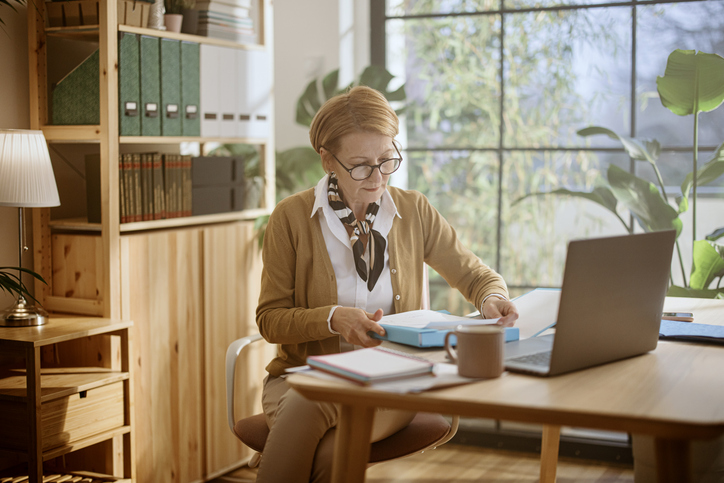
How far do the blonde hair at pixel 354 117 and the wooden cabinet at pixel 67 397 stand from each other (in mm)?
1007

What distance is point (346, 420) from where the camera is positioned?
52.3 inches

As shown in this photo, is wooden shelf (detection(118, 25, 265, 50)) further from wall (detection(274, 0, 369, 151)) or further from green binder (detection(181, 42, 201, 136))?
wall (detection(274, 0, 369, 151))

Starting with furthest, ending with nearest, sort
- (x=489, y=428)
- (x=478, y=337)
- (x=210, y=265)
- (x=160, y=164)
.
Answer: (x=489, y=428) → (x=210, y=265) → (x=160, y=164) → (x=478, y=337)

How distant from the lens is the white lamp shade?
2244mm

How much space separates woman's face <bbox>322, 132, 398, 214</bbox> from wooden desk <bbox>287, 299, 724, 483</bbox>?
2.65ft

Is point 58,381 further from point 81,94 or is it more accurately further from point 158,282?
point 81,94

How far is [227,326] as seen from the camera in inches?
120

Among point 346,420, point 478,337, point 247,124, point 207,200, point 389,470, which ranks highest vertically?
point 247,124

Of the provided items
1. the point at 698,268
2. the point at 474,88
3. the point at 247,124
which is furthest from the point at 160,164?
the point at 698,268

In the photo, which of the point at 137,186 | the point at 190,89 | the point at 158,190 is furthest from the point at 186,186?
the point at 190,89

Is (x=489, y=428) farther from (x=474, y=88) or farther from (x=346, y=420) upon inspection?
(x=346, y=420)

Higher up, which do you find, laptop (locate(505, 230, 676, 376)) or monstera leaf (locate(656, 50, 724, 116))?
monstera leaf (locate(656, 50, 724, 116))

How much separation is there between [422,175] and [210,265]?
114 centimetres

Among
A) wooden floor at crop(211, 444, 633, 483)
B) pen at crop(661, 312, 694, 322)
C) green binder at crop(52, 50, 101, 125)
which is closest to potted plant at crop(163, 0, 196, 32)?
green binder at crop(52, 50, 101, 125)
